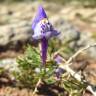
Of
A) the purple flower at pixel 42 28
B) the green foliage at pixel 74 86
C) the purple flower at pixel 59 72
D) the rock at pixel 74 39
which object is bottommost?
the green foliage at pixel 74 86

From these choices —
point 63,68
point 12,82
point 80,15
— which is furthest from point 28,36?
point 80,15

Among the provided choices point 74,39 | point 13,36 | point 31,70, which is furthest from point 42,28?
point 74,39

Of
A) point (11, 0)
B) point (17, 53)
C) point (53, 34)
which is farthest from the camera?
point (11, 0)

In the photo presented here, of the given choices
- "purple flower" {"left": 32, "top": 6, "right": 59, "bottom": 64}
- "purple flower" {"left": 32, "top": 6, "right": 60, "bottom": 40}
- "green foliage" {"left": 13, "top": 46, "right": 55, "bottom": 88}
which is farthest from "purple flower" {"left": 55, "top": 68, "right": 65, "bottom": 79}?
"purple flower" {"left": 32, "top": 6, "right": 60, "bottom": 40}

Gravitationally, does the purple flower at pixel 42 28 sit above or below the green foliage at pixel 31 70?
above

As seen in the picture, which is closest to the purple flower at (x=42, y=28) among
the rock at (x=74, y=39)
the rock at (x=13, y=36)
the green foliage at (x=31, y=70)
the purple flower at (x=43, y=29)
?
the purple flower at (x=43, y=29)

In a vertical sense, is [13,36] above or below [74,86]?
above

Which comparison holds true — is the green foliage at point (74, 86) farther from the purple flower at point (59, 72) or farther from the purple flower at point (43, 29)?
the purple flower at point (43, 29)

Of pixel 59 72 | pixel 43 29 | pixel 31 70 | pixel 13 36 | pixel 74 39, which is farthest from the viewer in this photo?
pixel 74 39

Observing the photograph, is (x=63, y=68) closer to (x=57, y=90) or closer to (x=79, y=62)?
(x=57, y=90)

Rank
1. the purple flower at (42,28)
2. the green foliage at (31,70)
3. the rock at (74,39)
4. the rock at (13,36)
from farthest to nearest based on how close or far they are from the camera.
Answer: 1. the rock at (74,39)
2. the rock at (13,36)
3. the green foliage at (31,70)
4. the purple flower at (42,28)

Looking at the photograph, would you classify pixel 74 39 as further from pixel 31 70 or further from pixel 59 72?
pixel 59 72
